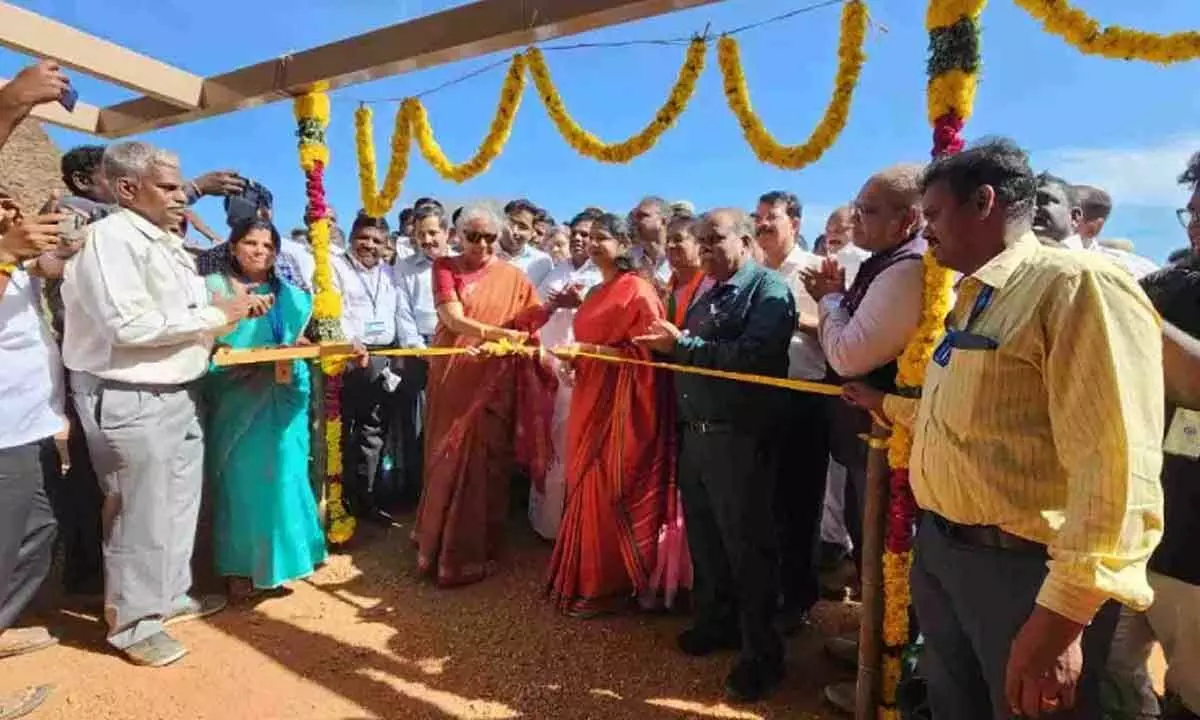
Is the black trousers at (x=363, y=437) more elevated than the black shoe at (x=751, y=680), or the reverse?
the black trousers at (x=363, y=437)

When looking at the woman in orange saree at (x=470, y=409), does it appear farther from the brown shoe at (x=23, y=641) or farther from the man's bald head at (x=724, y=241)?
the brown shoe at (x=23, y=641)

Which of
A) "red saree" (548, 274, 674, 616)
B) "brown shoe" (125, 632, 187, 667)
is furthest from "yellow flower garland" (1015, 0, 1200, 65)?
"brown shoe" (125, 632, 187, 667)

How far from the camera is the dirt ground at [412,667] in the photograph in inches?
120

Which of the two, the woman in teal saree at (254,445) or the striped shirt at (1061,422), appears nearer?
the striped shirt at (1061,422)

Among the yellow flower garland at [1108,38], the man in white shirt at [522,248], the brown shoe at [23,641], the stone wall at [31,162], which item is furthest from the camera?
the stone wall at [31,162]

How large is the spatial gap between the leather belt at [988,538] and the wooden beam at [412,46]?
2717 mm

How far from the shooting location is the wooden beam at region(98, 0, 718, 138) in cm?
380

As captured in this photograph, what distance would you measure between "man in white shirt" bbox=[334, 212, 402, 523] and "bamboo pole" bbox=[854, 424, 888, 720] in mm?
3701

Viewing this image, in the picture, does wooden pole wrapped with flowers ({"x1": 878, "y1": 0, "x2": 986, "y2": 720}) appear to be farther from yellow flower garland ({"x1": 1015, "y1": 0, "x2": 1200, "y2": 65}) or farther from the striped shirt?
the striped shirt

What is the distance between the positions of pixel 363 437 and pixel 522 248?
2038mm

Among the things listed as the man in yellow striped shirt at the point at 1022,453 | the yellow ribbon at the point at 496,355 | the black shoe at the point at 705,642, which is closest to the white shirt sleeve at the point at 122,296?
the yellow ribbon at the point at 496,355

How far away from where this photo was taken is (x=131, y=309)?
10.7 feet

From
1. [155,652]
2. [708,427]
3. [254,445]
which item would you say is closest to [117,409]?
[254,445]

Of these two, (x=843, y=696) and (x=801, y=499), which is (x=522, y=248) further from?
(x=843, y=696)
